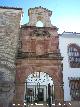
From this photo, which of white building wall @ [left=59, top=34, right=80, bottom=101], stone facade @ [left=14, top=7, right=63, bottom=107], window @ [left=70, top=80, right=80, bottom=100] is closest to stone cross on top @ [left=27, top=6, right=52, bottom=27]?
stone facade @ [left=14, top=7, right=63, bottom=107]

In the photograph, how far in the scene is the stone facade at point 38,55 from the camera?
15930 mm

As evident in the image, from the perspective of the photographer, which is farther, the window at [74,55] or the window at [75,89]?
the window at [74,55]

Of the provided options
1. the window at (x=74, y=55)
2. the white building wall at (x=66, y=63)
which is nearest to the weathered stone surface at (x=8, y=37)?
the white building wall at (x=66, y=63)

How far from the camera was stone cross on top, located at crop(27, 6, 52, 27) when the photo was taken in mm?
18125

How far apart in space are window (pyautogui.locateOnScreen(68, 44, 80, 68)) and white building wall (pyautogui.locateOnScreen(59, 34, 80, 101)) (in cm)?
33

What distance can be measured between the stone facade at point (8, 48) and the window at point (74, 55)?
4.63m

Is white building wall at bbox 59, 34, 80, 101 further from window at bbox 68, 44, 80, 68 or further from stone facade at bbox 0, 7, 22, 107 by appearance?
stone facade at bbox 0, 7, 22, 107

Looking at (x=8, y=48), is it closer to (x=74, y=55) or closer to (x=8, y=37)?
(x=8, y=37)

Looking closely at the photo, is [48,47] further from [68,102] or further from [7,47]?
[68,102]

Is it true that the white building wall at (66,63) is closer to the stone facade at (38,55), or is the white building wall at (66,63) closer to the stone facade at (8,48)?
the stone facade at (38,55)

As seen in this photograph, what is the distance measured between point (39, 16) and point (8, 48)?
413cm

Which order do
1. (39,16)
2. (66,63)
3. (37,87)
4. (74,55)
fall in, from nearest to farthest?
1. (37,87)
2. (66,63)
3. (74,55)
4. (39,16)

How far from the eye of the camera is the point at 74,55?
1777cm

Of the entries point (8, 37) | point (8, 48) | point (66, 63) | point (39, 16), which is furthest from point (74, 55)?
point (8, 37)
